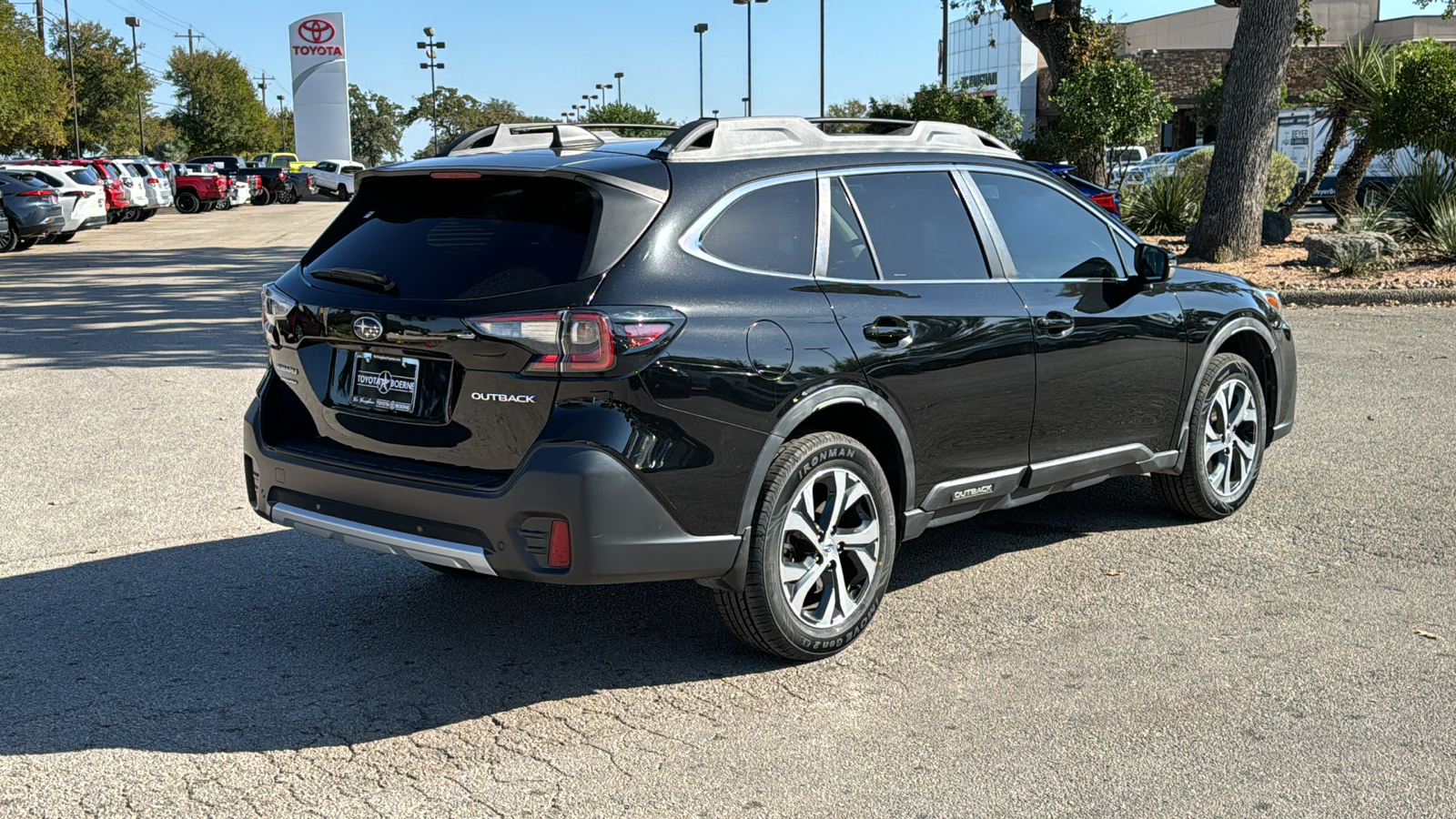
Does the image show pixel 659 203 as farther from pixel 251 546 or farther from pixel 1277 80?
pixel 1277 80

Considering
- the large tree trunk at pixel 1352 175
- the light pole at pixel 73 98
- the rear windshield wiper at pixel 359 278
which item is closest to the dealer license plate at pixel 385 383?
the rear windshield wiper at pixel 359 278

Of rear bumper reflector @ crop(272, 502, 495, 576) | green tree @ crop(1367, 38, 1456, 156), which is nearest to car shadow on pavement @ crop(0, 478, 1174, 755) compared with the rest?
rear bumper reflector @ crop(272, 502, 495, 576)

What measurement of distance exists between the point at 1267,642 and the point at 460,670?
2.79 metres

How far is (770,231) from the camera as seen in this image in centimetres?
456

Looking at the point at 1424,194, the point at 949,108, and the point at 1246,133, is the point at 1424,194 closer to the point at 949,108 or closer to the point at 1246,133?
the point at 1246,133

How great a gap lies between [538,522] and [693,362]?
66cm

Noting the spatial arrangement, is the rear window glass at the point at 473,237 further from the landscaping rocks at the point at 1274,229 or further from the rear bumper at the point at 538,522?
the landscaping rocks at the point at 1274,229

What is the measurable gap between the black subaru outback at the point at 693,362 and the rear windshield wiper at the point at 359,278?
2 cm

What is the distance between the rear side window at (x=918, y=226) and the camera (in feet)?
16.1

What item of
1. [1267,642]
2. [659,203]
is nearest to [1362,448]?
[1267,642]

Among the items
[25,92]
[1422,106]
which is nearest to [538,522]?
[1422,106]

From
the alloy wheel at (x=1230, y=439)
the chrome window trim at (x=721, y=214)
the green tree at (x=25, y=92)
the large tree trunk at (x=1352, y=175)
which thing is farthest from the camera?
the green tree at (x=25, y=92)

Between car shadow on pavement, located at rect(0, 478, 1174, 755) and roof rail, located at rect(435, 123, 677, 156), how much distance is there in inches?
68.4

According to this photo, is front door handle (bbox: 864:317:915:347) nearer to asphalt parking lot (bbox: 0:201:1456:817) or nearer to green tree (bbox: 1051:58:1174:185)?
asphalt parking lot (bbox: 0:201:1456:817)
